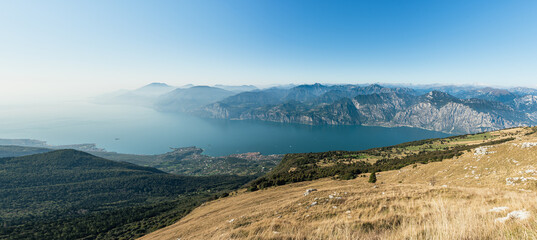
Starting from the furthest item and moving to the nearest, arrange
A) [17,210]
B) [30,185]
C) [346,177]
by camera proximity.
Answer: [30,185]
[17,210]
[346,177]

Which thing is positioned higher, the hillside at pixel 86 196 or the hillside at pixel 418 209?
the hillside at pixel 418 209

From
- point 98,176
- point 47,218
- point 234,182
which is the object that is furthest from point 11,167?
point 234,182

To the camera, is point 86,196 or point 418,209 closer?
point 418,209

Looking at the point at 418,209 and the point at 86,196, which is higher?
the point at 418,209

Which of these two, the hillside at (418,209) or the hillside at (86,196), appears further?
the hillside at (86,196)

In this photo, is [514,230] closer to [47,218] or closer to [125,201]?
[47,218]
